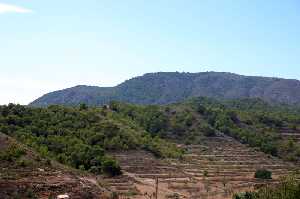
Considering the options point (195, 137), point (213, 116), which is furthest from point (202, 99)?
point (195, 137)

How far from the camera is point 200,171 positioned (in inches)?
2480

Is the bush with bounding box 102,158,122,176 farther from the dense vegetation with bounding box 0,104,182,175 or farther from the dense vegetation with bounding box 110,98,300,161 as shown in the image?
the dense vegetation with bounding box 110,98,300,161

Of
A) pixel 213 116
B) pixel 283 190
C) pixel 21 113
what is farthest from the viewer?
pixel 213 116

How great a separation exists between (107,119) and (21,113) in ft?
47.3

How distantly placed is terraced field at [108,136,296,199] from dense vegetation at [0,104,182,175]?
2344mm

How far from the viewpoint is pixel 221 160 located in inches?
2805

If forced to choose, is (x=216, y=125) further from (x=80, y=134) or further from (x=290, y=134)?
(x=80, y=134)

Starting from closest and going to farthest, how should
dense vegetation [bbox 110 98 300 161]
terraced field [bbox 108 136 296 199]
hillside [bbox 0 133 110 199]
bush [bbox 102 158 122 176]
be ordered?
hillside [bbox 0 133 110 199] < terraced field [bbox 108 136 296 199] < bush [bbox 102 158 122 176] < dense vegetation [bbox 110 98 300 161]

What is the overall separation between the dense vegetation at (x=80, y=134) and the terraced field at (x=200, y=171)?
234cm

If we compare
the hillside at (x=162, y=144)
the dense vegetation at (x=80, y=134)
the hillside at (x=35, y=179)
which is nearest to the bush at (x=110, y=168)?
the dense vegetation at (x=80, y=134)

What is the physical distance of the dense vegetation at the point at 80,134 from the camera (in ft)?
177

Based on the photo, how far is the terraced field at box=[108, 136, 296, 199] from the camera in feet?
159

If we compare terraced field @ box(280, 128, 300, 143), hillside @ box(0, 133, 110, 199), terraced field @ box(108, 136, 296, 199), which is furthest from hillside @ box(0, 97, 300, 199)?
hillside @ box(0, 133, 110, 199)

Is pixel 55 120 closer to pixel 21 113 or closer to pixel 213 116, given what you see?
pixel 21 113
